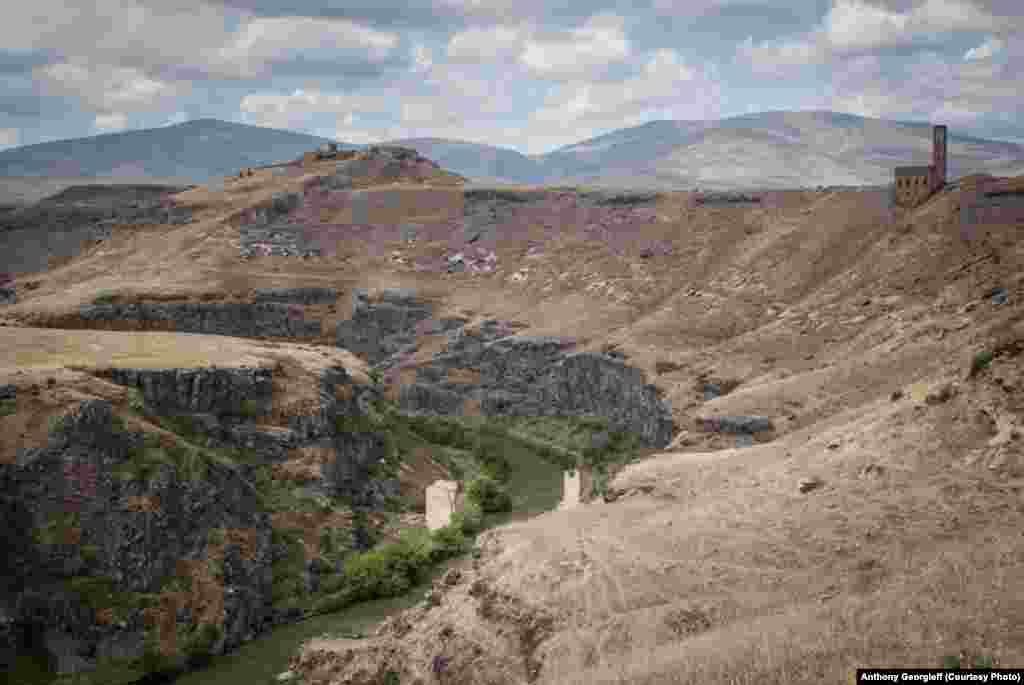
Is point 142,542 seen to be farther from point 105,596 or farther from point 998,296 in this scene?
point 998,296

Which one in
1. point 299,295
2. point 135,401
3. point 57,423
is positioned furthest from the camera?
point 299,295

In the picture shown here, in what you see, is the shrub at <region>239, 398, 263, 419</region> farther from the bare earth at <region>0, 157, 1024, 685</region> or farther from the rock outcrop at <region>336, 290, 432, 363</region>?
the rock outcrop at <region>336, 290, 432, 363</region>

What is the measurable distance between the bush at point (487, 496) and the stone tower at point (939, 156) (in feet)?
181

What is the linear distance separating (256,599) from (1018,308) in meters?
46.7

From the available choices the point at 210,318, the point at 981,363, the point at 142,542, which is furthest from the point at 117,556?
the point at 210,318

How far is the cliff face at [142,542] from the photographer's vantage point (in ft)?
181

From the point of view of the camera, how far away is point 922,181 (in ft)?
353

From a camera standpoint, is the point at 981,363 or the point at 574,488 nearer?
the point at 981,363

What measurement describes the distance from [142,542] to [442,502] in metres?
24.4

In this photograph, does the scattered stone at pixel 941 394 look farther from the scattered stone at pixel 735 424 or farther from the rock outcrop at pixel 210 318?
the rock outcrop at pixel 210 318

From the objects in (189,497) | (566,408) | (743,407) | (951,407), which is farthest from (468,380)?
(951,407)

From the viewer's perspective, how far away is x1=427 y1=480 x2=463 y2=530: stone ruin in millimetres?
76750

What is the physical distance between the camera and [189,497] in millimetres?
63500

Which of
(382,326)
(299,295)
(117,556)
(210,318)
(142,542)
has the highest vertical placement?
(299,295)
